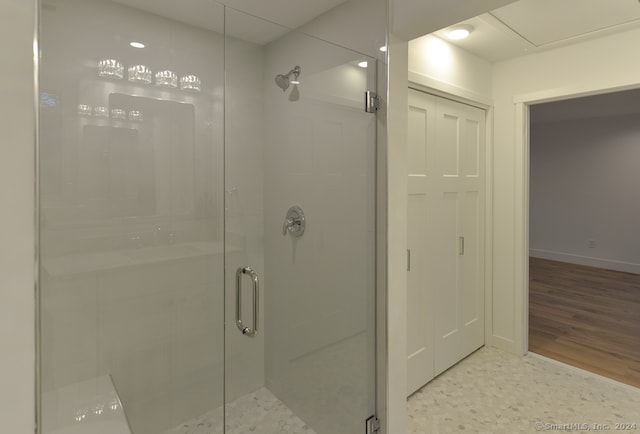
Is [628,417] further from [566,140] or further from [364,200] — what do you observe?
[566,140]

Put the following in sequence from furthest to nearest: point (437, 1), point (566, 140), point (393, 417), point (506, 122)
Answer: point (566, 140)
point (506, 122)
point (393, 417)
point (437, 1)

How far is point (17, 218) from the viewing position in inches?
38.7

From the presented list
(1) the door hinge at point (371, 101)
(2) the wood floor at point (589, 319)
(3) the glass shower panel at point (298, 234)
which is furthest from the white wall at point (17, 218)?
(2) the wood floor at point (589, 319)

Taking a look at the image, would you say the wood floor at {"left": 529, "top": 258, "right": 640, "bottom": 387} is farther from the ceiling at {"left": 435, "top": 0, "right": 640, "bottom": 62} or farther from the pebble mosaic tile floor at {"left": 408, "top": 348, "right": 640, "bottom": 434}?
the ceiling at {"left": 435, "top": 0, "right": 640, "bottom": 62}

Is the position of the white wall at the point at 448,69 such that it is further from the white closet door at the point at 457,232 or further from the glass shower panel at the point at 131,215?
the glass shower panel at the point at 131,215

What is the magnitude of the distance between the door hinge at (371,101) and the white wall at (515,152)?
68.2 inches

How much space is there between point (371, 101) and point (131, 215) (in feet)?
4.17

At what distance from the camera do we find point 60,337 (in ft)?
4.51

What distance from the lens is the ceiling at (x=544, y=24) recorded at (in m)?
2.06

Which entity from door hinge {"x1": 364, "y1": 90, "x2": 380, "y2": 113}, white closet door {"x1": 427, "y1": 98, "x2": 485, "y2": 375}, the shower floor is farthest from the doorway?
door hinge {"x1": 364, "y1": 90, "x2": 380, "y2": 113}

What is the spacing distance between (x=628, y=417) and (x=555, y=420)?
464 mm

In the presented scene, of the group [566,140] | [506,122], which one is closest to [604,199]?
[566,140]

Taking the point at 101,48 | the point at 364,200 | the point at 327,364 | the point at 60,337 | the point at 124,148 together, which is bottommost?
the point at 327,364

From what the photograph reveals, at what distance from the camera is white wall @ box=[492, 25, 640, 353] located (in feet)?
8.62
